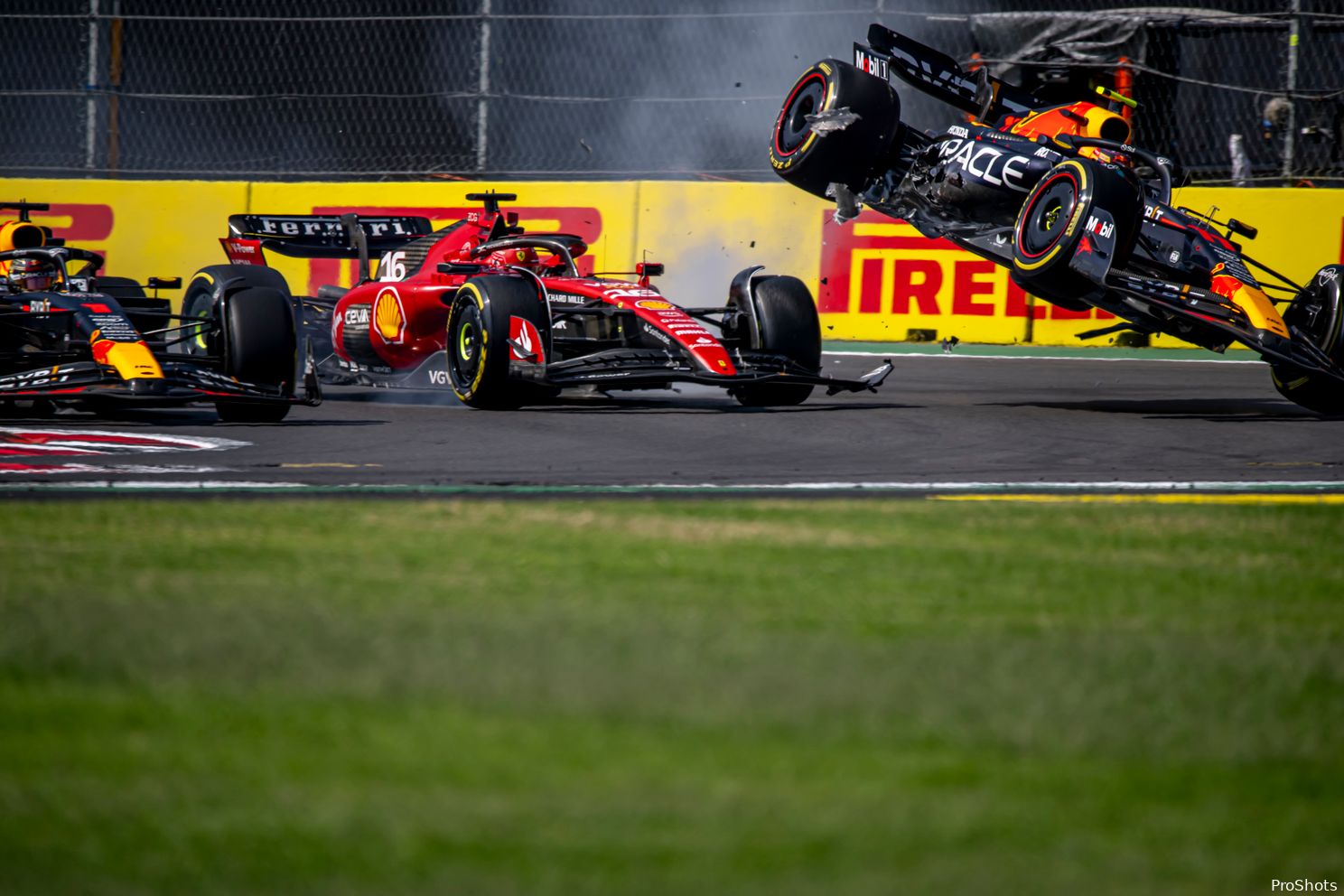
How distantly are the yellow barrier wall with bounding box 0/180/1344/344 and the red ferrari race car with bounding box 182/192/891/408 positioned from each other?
417 centimetres

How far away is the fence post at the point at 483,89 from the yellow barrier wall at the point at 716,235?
1.11ft

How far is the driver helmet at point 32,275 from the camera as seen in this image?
9.55 meters

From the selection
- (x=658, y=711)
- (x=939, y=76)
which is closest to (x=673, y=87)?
(x=939, y=76)

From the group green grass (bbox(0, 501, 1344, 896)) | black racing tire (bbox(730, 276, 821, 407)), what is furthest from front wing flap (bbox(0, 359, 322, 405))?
green grass (bbox(0, 501, 1344, 896))

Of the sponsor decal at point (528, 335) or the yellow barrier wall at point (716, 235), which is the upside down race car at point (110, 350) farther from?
the yellow barrier wall at point (716, 235)

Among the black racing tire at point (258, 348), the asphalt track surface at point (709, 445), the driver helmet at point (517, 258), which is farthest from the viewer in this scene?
the driver helmet at point (517, 258)

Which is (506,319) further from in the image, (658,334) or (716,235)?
(716,235)

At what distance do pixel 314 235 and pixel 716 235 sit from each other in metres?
4.88

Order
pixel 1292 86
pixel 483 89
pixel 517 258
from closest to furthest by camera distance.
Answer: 1. pixel 517 258
2. pixel 1292 86
3. pixel 483 89

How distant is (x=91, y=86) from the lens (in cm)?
1572

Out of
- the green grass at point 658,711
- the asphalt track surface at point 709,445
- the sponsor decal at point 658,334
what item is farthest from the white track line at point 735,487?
the sponsor decal at point 658,334

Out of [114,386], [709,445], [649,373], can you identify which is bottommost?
[709,445]

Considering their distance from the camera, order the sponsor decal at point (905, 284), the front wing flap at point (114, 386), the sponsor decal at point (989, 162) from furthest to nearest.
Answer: the sponsor decal at point (905, 284)
the sponsor decal at point (989, 162)
the front wing flap at point (114, 386)

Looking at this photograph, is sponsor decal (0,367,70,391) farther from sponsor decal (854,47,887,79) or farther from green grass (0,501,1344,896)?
sponsor decal (854,47,887,79)
